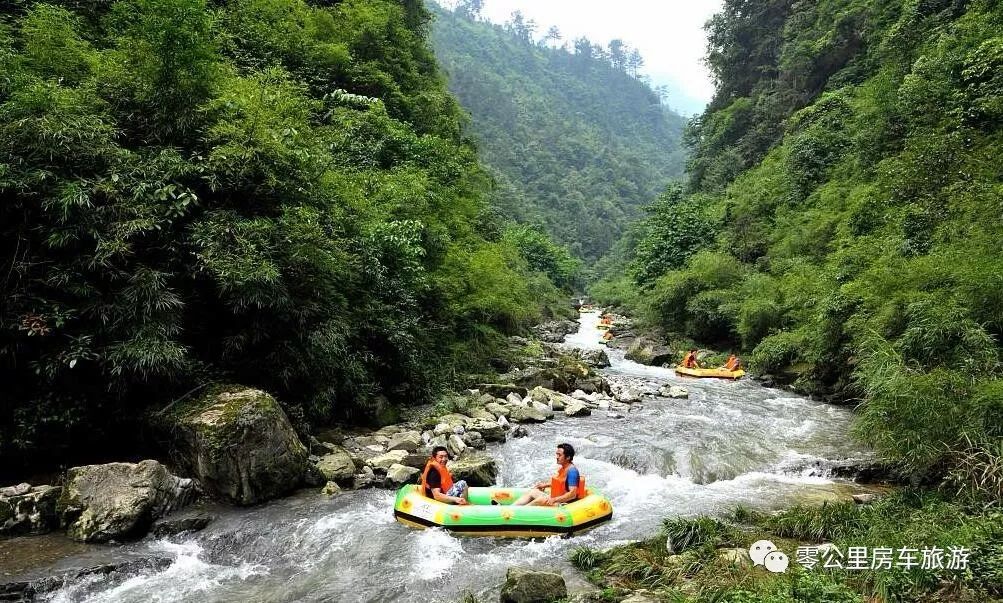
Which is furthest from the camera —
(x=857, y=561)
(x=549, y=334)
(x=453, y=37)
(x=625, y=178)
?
(x=453, y=37)

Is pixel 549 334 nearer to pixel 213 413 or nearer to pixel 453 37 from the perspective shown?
pixel 213 413

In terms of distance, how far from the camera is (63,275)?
6695 mm

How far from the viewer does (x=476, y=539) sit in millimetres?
6516

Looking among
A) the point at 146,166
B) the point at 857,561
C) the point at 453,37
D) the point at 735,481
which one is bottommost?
the point at 735,481

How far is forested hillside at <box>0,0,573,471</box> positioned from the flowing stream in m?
2.32

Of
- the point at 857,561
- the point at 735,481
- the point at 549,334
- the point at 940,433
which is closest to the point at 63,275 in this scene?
the point at 857,561

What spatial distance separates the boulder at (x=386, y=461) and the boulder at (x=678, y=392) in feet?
28.4

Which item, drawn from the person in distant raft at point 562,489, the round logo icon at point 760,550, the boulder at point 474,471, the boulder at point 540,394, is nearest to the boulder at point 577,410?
the boulder at point 540,394

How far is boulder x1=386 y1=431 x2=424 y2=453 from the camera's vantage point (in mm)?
9102

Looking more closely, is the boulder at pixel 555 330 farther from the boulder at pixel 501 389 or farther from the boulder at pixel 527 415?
the boulder at pixel 527 415

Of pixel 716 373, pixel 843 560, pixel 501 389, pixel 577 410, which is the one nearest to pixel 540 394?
pixel 501 389

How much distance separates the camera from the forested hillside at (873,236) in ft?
22.1

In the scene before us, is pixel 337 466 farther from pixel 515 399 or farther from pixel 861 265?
pixel 861 265

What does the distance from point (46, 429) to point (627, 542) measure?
7.50 m
